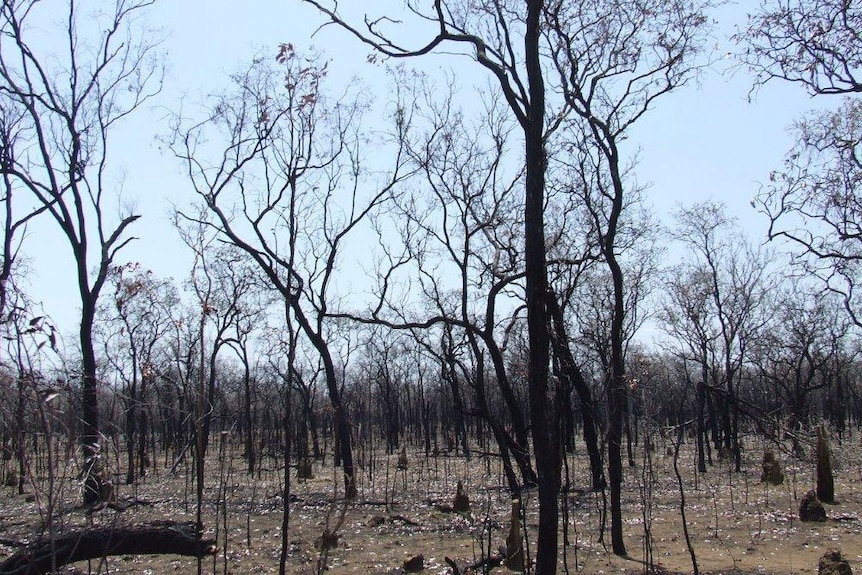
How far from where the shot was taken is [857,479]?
19.4 meters

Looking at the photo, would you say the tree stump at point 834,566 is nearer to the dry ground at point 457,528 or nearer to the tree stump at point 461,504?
the dry ground at point 457,528

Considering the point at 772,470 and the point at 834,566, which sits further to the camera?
the point at 772,470

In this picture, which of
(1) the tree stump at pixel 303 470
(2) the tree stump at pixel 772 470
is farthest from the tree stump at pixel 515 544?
(1) the tree stump at pixel 303 470

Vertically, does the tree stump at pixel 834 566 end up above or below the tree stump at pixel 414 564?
above

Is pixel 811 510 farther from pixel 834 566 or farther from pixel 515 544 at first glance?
pixel 515 544

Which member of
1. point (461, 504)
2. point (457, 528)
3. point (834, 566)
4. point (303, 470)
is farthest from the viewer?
point (303, 470)

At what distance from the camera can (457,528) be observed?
42.4 ft

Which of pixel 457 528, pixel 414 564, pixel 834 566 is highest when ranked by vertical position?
pixel 834 566

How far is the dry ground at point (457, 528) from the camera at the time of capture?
1008 cm

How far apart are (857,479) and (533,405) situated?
54.2ft

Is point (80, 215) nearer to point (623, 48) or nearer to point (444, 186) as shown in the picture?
point (444, 186)

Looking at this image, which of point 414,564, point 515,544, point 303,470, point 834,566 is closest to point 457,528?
point 414,564

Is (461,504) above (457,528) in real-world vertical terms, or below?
above

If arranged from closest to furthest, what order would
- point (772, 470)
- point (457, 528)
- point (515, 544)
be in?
point (515, 544), point (457, 528), point (772, 470)
